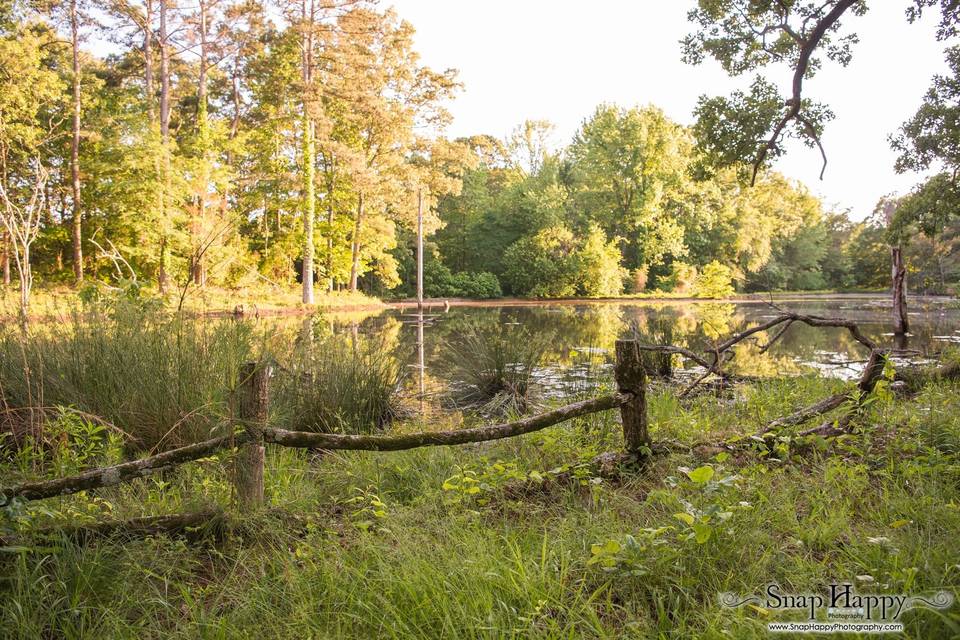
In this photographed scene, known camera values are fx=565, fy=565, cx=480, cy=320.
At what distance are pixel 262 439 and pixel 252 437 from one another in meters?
0.05

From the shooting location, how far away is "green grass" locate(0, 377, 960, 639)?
69.2 inches

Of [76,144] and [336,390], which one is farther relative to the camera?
[76,144]

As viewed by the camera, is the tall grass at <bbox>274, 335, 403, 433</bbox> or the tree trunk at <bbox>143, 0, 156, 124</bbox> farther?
the tree trunk at <bbox>143, 0, 156, 124</bbox>

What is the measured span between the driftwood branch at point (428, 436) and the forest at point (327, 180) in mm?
6212

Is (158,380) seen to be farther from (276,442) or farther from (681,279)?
(681,279)

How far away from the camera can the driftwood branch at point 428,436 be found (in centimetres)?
259

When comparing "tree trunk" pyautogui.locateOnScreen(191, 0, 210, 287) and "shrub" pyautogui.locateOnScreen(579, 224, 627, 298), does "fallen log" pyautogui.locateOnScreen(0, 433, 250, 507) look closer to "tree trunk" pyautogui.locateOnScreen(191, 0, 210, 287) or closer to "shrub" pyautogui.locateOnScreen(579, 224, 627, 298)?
"tree trunk" pyautogui.locateOnScreen(191, 0, 210, 287)

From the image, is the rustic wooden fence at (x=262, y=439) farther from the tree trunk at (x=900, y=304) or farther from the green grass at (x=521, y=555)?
the tree trunk at (x=900, y=304)

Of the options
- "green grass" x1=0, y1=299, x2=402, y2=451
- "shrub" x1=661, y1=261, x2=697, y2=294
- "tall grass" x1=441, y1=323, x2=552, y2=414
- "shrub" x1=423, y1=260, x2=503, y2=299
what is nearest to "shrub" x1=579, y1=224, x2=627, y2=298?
"shrub" x1=661, y1=261, x2=697, y2=294

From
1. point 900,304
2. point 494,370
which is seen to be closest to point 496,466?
point 494,370

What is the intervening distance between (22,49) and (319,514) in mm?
21150

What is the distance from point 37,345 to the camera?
13.8 feet

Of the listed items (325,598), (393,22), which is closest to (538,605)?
(325,598)

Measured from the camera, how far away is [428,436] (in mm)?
2762
